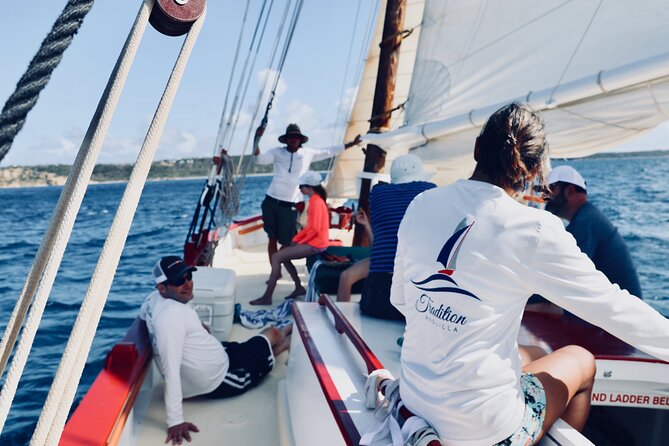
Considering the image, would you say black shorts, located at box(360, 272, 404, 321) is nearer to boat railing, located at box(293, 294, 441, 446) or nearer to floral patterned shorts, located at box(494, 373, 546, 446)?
boat railing, located at box(293, 294, 441, 446)

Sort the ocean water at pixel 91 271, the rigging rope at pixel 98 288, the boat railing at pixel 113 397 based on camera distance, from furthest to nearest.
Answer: the ocean water at pixel 91 271 → the boat railing at pixel 113 397 → the rigging rope at pixel 98 288

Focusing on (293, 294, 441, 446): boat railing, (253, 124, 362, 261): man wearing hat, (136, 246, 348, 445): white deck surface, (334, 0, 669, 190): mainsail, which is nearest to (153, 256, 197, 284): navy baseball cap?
(293, 294, 441, 446): boat railing

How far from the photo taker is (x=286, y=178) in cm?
530

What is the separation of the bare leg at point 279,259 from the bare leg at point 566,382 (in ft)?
10.1

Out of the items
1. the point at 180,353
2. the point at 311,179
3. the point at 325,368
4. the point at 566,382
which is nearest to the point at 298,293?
the point at 311,179

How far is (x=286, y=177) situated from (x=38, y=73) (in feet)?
14.5

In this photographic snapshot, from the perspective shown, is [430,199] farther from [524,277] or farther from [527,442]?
[527,442]

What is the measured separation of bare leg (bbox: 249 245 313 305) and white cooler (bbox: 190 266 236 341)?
84 centimetres

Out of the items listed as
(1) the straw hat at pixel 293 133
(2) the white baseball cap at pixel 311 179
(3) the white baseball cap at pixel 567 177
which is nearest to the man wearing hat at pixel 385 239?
(3) the white baseball cap at pixel 567 177

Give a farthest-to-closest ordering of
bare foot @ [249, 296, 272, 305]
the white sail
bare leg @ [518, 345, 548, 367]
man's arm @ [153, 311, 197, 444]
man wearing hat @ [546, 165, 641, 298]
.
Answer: the white sail → bare foot @ [249, 296, 272, 305] → man's arm @ [153, 311, 197, 444] → man wearing hat @ [546, 165, 641, 298] → bare leg @ [518, 345, 548, 367]

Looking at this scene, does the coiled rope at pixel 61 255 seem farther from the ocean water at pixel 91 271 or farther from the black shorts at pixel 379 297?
the ocean water at pixel 91 271

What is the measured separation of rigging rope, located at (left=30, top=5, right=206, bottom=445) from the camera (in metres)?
0.83

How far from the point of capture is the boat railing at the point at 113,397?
2.01 meters

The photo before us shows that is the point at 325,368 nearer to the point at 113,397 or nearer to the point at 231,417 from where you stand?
the point at 113,397
